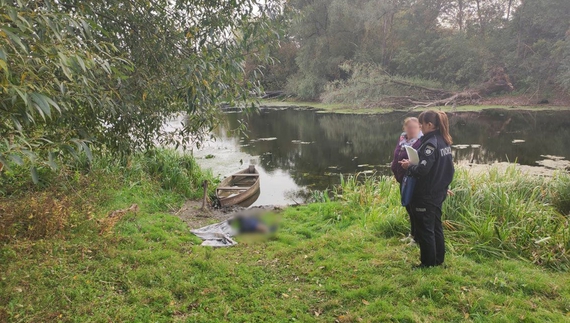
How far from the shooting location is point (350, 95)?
27.8 m

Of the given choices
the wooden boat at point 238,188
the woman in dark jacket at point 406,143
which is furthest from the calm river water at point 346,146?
the woman in dark jacket at point 406,143

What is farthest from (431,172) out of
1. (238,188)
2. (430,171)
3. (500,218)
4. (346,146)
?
(346,146)

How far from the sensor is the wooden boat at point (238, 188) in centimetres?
880

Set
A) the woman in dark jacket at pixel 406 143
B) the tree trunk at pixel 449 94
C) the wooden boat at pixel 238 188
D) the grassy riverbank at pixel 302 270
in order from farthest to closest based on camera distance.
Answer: the tree trunk at pixel 449 94, the wooden boat at pixel 238 188, the woman in dark jacket at pixel 406 143, the grassy riverbank at pixel 302 270

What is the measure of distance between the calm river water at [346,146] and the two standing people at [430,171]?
5.45 m

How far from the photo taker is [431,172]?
360 centimetres

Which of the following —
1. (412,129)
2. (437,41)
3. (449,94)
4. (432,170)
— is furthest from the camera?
(437,41)

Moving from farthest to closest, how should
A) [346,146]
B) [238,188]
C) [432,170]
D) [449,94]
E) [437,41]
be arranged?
1. [437,41]
2. [449,94]
3. [346,146]
4. [238,188]
5. [432,170]

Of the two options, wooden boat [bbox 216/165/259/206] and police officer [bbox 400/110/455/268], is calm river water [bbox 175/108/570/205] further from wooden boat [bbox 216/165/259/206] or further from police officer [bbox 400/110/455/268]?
police officer [bbox 400/110/455/268]

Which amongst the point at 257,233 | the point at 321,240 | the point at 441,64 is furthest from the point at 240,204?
the point at 441,64

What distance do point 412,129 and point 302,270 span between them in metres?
1.95

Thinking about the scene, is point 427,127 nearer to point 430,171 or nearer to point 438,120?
point 438,120

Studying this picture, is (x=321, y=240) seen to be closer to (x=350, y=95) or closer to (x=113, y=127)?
(x=113, y=127)

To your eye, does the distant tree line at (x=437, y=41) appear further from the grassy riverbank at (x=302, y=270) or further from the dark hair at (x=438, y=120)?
the dark hair at (x=438, y=120)
